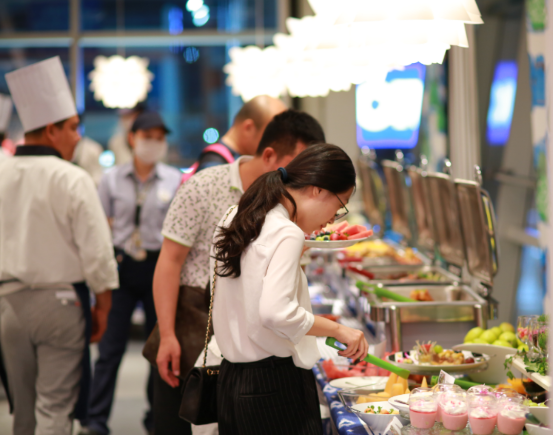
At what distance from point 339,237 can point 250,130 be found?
2.98ft

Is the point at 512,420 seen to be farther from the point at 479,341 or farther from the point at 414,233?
the point at 414,233

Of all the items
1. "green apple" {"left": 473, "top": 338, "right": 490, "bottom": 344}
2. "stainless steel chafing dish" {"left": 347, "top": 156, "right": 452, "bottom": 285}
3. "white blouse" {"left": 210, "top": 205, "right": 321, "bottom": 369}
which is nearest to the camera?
"white blouse" {"left": 210, "top": 205, "right": 321, "bottom": 369}

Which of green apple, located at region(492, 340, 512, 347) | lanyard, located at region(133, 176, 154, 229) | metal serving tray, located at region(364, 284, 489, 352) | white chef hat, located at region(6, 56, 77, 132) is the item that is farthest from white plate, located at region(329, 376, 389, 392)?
lanyard, located at region(133, 176, 154, 229)

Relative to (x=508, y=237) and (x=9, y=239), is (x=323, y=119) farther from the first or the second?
(x=9, y=239)

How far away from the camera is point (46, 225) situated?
2.57 m

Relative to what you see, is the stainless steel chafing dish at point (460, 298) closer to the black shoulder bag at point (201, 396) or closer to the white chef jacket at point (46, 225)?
the black shoulder bag at point (201, 396)

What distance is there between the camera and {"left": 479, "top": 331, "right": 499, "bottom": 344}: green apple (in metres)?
2.08

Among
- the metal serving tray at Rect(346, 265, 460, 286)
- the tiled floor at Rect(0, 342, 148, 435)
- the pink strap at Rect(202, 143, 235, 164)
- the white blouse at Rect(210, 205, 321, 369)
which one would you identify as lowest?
the tiled floor at Rect(0, 342, 148, 435)

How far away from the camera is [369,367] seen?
220 cm

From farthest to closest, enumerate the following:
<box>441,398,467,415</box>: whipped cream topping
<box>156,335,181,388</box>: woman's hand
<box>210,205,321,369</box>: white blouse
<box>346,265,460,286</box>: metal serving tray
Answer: <box>346,265,460,286</box>: metal serving tray
<box>156,335,181,388</box>: woman's hand
<box>441,398,467,415</box>: whipped cream topping
<box>210,205,321,369</box>: white blouse

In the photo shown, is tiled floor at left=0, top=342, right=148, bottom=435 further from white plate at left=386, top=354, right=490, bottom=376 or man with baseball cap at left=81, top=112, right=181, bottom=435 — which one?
white plate at left=386, top=354, right=490, bottom=376

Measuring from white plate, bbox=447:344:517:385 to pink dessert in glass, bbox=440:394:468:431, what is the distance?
513 mm

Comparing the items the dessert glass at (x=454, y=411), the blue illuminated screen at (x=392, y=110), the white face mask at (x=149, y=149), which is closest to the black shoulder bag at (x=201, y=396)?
the dessert glass at (x=454, y=411)

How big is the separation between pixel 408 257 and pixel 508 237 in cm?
138
